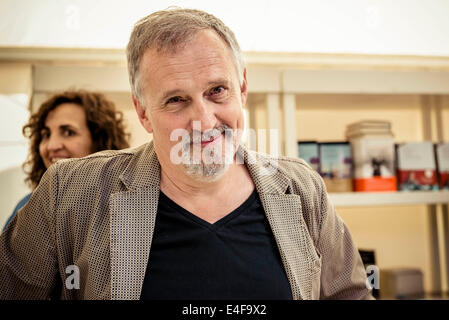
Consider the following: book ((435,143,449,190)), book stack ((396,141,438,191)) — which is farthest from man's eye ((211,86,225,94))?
book ((435,143,449,190))

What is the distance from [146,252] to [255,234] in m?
0.24

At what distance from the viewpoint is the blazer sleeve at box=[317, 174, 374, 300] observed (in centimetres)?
98

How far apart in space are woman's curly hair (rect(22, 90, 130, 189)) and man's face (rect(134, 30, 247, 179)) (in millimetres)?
255

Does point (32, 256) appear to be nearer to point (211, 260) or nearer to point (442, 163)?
point (211, 260)

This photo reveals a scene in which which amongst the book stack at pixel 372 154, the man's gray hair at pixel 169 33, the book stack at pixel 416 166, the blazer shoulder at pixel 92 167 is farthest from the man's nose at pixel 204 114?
the book stack at pixel 416 166

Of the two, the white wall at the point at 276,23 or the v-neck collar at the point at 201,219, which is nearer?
the v-neck collar at the point at 201,219

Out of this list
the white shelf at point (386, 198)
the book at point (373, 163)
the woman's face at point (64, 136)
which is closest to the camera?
the woman's face at point (64, 136)

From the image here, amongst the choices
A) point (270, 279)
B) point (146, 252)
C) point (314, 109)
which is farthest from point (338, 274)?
point (314, 109)

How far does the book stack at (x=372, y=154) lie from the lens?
5.42ft

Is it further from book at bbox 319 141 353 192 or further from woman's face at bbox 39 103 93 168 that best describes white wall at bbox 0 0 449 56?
book at bbox 319 141 353 192

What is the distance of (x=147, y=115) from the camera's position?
2.97 feet

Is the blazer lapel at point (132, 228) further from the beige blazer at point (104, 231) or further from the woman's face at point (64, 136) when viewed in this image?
the woman's face at point (64, 136)

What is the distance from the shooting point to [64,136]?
1047 millimetres
